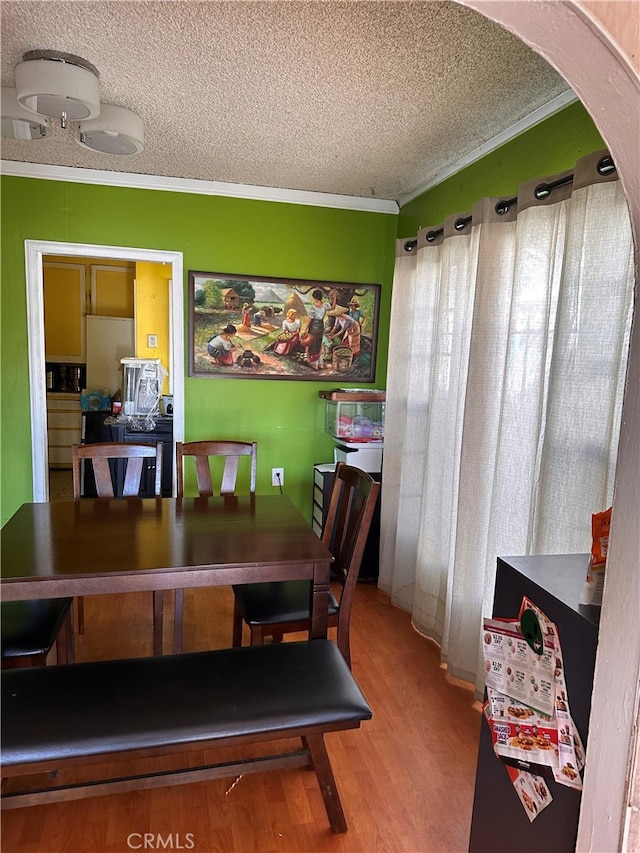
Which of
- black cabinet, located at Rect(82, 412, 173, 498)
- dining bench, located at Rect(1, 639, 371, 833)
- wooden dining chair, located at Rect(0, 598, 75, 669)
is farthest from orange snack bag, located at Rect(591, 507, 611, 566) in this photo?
black cabinet, located at Rect(82, 412, 173, 498)

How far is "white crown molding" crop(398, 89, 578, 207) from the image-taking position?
6.31 ft

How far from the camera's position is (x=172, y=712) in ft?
4.37

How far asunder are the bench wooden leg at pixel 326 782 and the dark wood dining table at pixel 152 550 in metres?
0.34

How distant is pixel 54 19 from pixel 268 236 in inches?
68.9

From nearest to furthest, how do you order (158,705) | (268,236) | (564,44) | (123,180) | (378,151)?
(564,44), (158,705), (378,151), (123,180), (268,236)

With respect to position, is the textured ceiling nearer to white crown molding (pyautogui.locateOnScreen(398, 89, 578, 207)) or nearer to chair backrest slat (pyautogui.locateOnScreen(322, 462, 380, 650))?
white crown molding (pyautogui.locateOnScreen(398, 89, 578, 207))

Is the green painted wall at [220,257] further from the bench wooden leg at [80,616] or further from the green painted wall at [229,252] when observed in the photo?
the bench wooden leg at [80,616]

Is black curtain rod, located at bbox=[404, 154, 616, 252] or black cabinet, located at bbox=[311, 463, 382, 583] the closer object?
black curtain rod, located at bbox=[404, 154, 616, 252]

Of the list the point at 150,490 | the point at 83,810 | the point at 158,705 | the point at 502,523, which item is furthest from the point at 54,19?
the point at 150,490

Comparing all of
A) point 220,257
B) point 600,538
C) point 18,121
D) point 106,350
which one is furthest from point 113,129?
point 106,350

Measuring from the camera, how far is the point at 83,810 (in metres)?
1.60

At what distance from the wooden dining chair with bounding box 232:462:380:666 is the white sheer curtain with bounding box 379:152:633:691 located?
518mm

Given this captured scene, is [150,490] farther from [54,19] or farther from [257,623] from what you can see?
[54,19]

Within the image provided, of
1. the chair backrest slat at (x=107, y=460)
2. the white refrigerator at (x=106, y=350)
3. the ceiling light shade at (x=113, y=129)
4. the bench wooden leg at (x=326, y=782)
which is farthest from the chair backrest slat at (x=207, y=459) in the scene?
the white refrigerator at (x=106, y=350)
